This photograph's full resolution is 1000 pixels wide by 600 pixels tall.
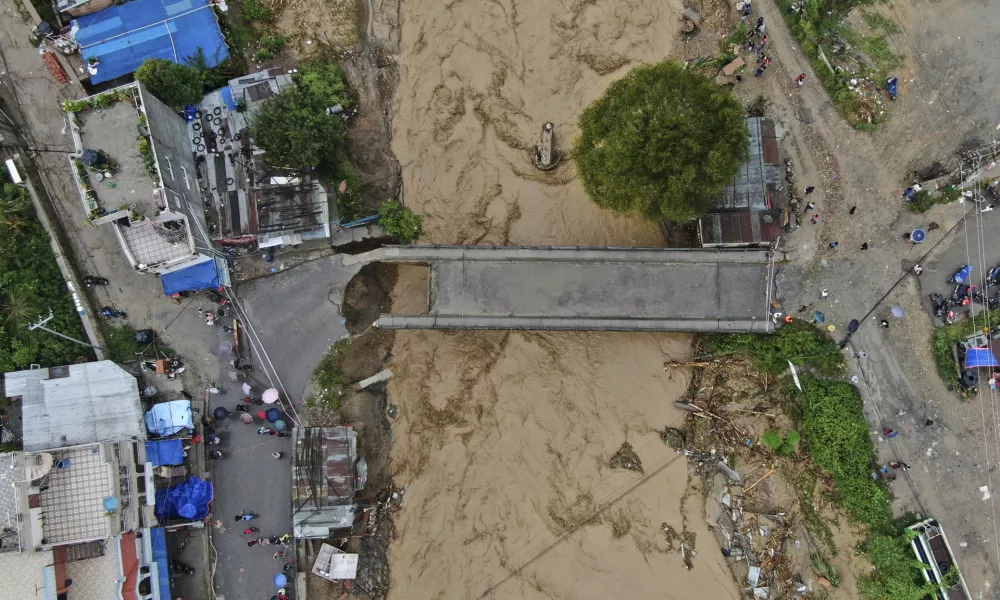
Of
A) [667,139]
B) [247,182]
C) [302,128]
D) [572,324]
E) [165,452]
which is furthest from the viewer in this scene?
[247,182]

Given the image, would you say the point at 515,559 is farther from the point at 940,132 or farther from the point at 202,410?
the point at 940,132

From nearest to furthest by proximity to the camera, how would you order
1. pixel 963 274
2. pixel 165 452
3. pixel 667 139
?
1. pixel 667 139
2. pixel 963 274
3. pixel 165 452

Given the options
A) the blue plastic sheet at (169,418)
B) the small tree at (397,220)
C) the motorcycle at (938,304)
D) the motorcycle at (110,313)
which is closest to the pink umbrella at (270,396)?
the blue plastic sheet at (169,418)

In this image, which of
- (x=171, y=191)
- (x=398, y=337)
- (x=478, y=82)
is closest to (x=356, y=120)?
(x=478, y=82)

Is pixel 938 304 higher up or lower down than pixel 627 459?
higher up

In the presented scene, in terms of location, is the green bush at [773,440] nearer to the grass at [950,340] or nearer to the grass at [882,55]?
the grass at [950,340]

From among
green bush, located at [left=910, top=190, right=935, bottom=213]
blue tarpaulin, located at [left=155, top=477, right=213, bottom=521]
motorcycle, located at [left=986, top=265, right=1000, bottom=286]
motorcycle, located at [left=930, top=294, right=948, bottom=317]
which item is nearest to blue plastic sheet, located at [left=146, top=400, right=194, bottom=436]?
blue tarpaulin, located at [left=155, top=477, right=213, bottom=521]

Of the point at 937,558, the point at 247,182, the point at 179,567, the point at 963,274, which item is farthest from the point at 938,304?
the point at 179,567

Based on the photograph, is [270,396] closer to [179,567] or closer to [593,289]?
[179,567]

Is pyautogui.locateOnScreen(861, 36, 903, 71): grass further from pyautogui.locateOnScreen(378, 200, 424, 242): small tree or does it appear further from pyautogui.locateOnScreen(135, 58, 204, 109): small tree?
pyautogui.locateOnScreen(135, 58, 204, 109): small tree
